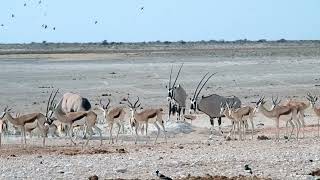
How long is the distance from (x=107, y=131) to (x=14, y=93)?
1625 cm

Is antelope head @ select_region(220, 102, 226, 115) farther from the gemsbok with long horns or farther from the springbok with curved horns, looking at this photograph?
the gemsbok with long horns

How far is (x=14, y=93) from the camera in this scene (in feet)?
131

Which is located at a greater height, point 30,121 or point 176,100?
point 30,121

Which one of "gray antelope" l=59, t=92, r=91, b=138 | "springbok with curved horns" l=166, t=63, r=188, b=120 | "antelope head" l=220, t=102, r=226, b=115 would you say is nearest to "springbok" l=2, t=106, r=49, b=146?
"antelope head" l=220, t=102, r=226, b=115

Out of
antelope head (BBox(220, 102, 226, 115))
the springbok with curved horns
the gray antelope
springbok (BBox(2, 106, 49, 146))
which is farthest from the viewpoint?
the springbok with curved horns

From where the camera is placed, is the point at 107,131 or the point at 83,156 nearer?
the point at 83,156

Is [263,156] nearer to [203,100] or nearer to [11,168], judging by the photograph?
[11,168]

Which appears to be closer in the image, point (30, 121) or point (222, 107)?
point (30, 121)

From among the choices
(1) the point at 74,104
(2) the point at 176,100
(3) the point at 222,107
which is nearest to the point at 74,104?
(1) the point at 74,104

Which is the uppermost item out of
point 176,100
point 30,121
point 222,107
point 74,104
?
point 222,107

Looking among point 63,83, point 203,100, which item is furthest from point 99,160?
point 63,83

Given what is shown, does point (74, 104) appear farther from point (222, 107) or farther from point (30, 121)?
point (30, 121)

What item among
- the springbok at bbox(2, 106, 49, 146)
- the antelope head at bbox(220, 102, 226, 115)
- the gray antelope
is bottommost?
the gray antelope

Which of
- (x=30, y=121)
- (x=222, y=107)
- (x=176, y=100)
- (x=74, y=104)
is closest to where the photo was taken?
(x=30, y=121)
